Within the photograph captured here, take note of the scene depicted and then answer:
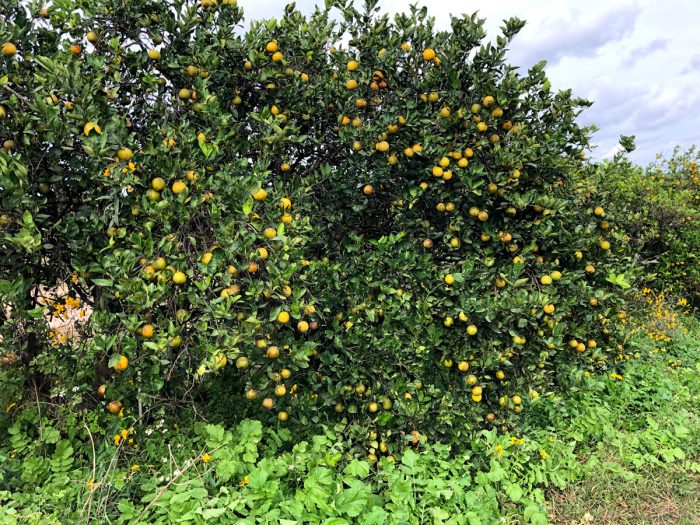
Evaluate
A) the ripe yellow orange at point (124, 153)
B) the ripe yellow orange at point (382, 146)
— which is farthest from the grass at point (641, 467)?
the ripe yellow orange at point (124, 153)

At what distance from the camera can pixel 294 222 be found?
2.58 meters

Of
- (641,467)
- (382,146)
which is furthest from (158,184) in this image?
(641,467)

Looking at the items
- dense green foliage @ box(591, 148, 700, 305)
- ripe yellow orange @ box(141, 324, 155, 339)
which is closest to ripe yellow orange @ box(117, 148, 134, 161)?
ripe yellow orange @ box(141, 324, 155, 339)

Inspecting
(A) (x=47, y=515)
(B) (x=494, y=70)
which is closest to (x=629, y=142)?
(B) (x=494, y=70)

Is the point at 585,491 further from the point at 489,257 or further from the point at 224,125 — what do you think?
the point at 224,125

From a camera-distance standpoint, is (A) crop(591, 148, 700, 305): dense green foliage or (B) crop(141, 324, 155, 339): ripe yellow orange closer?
(B) crop(141, 324, 155, 339): ripe yellow orange

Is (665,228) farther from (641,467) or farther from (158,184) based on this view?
(158,184)

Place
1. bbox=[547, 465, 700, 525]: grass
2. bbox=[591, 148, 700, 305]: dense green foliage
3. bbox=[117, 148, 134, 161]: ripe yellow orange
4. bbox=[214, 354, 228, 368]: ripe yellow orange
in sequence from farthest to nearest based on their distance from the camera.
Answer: bbox=[591, 148, 700, 305]: dense green foliage
bbox=[547, 465, 700, 525]: grass
bbox=[117, 148, 134, 161]: ripe yellow orange
bbox=[214, 354, 228, 368]: ripe yellow orange

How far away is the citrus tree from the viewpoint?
2.33 meters

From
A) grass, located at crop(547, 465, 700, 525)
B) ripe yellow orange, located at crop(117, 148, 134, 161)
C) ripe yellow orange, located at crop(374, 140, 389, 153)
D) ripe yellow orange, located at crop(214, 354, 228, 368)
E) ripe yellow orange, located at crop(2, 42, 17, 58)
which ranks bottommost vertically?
grass, located at crop(547, 465, 700, 525)

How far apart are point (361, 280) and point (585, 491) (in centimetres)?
212

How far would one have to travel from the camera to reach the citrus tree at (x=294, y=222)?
2334 millimetres

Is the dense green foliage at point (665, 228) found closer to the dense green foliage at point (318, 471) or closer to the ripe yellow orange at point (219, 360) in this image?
the dense green foliage at point (318, 471)

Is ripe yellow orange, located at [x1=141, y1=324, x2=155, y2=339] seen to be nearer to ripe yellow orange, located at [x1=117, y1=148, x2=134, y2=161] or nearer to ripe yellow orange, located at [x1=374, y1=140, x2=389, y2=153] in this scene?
ripe yellow orange, located at [x1=117, y1=148, x2=134, y2=161]
